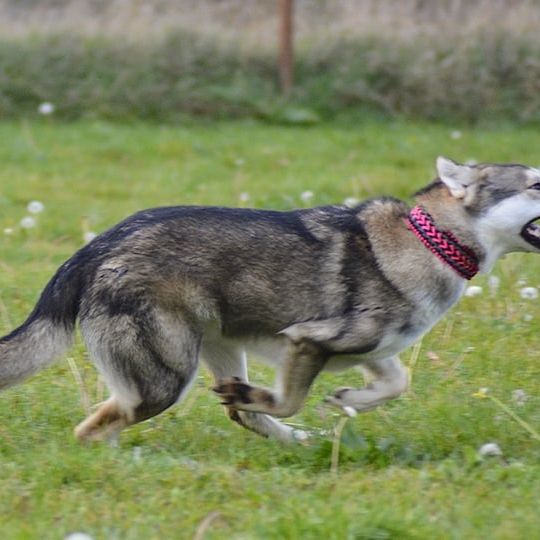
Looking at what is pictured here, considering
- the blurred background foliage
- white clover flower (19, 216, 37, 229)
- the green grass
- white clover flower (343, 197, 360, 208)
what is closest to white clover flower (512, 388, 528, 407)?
the green grass

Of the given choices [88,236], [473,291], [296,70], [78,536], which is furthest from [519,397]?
[296,70]

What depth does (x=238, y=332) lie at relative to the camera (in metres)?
5.14

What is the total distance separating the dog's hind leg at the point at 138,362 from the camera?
15.8ft

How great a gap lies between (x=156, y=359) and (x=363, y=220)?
3.67 ft

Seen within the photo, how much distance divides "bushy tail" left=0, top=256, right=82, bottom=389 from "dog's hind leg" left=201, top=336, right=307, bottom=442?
23.4 inches

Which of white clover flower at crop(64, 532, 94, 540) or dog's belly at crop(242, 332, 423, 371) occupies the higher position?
white clover flower at crop(64, 532, 94, 540)

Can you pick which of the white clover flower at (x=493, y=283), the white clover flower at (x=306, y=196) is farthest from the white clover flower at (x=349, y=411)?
the white clover flower at (x=306, y=196)

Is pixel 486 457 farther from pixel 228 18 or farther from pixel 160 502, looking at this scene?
pixel 228 18

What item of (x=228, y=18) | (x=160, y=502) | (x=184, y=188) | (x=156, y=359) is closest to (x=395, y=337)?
(x=156, y=359)

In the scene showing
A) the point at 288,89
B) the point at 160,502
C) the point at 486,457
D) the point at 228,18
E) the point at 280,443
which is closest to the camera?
the point at 160,502

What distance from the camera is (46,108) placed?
12.8 metres

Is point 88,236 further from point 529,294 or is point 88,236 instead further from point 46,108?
point 46,108

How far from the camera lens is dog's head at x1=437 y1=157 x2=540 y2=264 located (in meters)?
5.18

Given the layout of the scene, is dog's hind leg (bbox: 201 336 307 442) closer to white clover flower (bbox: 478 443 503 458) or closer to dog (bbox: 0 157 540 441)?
dog (bbox: 0 157 540 441)
